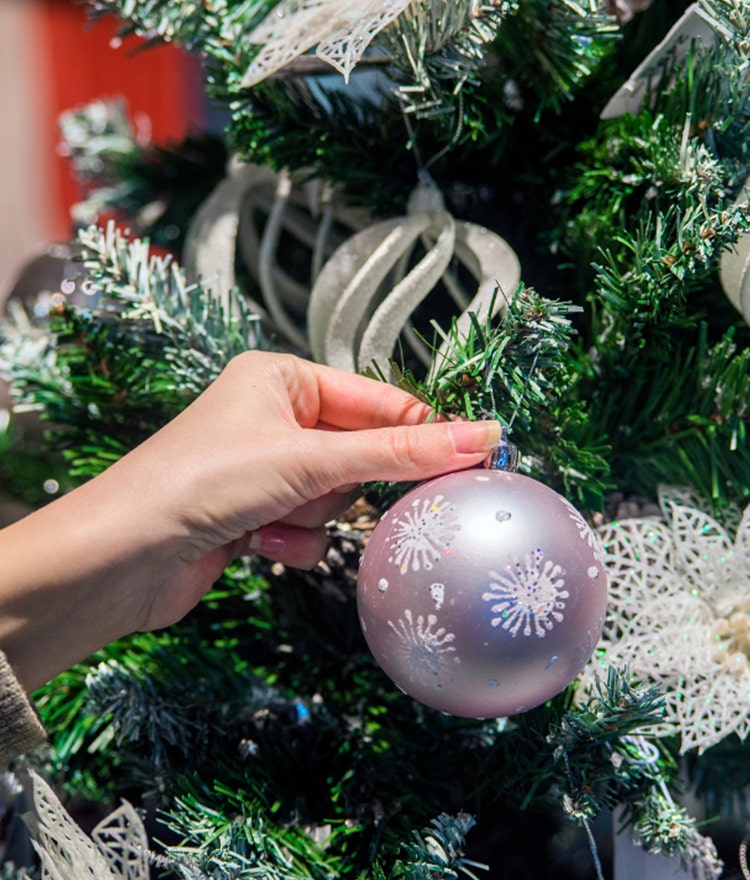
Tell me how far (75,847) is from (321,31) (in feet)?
1.40

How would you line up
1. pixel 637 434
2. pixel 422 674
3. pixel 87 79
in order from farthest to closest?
pixel 87 79, pixel 637 434, pixel 422 674

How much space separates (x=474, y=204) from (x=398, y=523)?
26cm

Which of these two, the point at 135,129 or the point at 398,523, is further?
the point at 135,129

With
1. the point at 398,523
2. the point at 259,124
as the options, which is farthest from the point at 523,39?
the point at 398,523

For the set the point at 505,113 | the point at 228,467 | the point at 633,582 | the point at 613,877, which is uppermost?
the point at 505,113

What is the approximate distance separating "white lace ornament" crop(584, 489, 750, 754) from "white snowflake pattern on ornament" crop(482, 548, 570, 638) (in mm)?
89

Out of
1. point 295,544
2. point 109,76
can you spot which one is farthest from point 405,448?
point 109,76

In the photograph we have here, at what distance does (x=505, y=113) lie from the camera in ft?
1.62

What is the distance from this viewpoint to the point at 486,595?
0.35 metres

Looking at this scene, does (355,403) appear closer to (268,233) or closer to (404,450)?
(404,450)

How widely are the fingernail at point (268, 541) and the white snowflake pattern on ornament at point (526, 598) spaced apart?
16cm

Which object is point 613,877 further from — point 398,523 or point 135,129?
point 135,129

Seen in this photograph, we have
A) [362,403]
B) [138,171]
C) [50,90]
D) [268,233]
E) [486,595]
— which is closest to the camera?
[486,595]

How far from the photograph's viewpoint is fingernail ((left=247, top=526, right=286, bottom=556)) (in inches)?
18.7
